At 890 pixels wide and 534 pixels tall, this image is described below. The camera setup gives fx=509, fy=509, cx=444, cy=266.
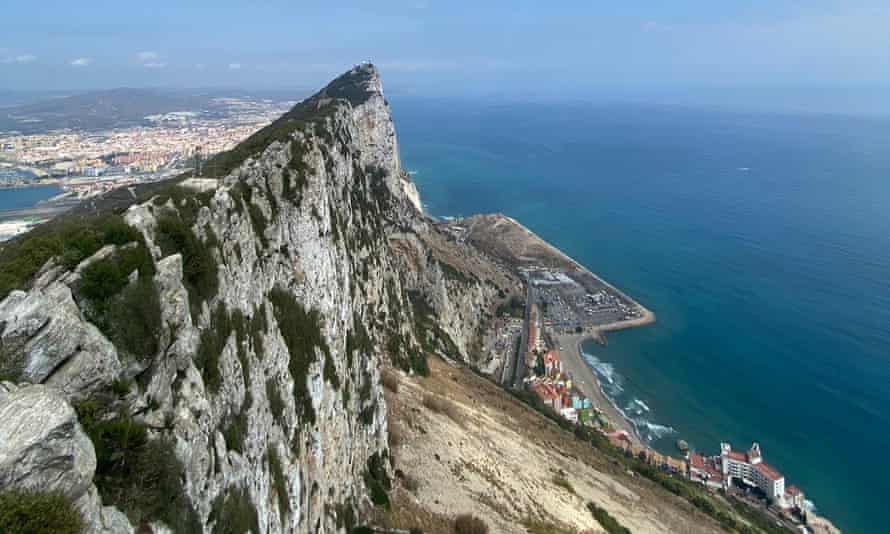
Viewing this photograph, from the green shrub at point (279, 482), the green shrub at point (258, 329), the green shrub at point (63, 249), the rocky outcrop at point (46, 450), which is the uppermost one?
the green shrub at point (63, 249)

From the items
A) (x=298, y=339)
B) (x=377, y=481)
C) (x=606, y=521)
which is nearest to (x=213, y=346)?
(x=298, y=339)

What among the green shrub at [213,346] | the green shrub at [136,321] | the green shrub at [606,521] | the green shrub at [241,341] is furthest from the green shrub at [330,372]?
the green shrub at [606,521]

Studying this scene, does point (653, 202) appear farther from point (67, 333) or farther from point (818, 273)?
point (67, 333)

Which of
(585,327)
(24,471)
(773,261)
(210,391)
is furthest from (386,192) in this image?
(773,261)

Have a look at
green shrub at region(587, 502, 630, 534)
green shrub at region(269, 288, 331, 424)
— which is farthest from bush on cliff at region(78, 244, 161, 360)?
green shrub at region(587, 502, 630, 534)

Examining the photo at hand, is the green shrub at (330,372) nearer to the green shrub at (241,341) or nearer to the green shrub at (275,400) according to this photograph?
the green shrub at (275,400)

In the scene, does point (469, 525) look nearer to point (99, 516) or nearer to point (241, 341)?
point (241, 341)
